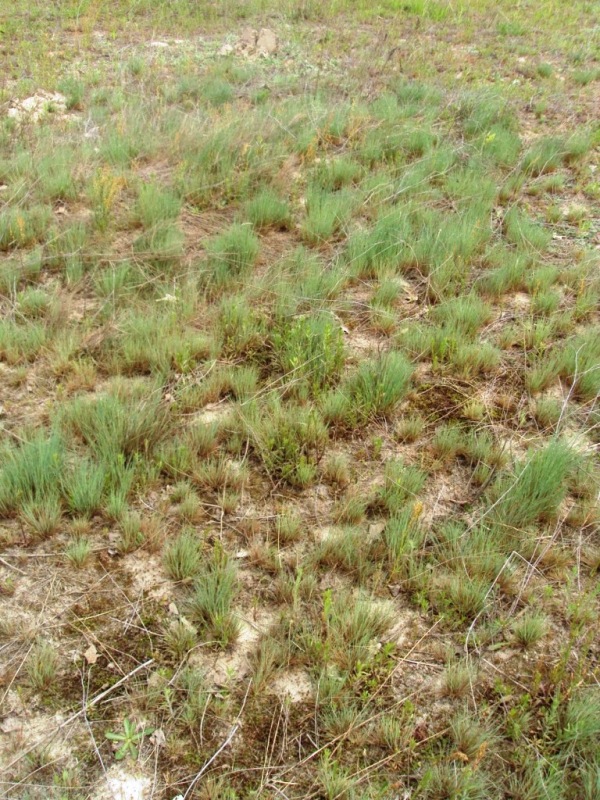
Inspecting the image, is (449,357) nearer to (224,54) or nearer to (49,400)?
(49,400)

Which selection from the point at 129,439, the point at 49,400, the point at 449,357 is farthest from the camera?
the point at 449,357

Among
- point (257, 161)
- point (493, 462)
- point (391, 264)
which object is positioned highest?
point (257, 161)

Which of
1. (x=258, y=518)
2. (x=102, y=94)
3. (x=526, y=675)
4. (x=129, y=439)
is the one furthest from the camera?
(x=102, y=94)

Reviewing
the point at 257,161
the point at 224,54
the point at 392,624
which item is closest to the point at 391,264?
the point at 257,161

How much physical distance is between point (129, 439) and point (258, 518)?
72 centimetres

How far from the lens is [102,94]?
6469 mm

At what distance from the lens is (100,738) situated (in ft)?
6.97

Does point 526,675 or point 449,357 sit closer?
point 526,675

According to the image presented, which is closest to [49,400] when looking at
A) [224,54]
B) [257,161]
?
[257,161]

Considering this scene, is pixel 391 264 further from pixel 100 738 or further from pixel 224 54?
pixel 224 54

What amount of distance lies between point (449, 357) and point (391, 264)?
96cm

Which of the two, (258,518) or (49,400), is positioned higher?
(49,400)

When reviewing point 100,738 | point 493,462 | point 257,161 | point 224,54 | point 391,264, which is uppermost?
point 224,54

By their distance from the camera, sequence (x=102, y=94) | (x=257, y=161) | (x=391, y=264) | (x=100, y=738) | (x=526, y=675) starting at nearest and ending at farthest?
(x=100, y=738)
(x=526, y=675)
(x=391, y=264)
(x=257, y=161)
(x=102, y=94)
